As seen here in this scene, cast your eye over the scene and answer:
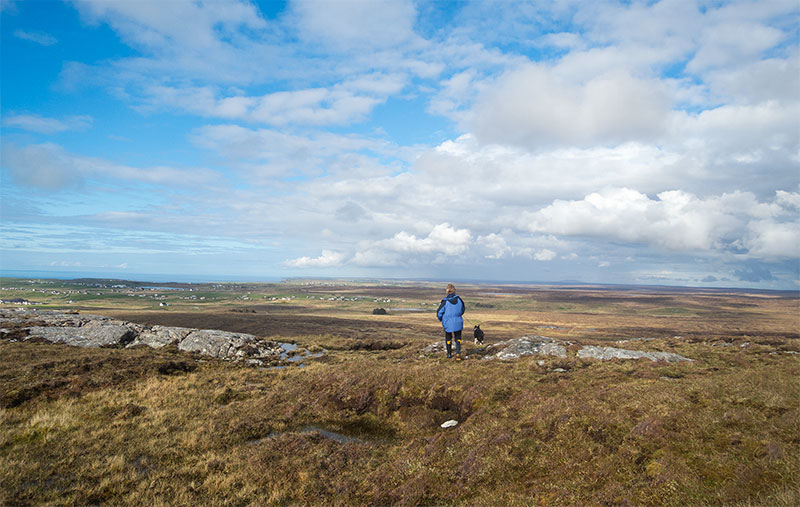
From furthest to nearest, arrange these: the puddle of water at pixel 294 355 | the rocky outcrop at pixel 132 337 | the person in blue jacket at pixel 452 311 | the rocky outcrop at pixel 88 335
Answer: the rocky outcrop at pixel 132 337 < the rocky outcrop at pixel 88 335 < the puddle of water at pixel 294 355 < the person in blue jacket at pixel 452 311

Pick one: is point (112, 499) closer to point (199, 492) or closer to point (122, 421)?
point (199, 492)

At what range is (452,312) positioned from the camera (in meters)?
19.0

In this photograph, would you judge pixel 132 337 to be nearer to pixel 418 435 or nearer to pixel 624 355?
pixel 418 435

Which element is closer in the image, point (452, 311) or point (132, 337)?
point (452, 311)

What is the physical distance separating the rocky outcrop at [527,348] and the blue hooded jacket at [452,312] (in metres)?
4.71

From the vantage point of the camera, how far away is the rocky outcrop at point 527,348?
896 inches

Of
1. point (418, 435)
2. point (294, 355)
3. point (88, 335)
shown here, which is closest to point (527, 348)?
point (418, 435)

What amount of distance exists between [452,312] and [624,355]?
11.6 metres

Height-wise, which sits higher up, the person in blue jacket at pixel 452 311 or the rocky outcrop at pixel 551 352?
the person in blue jacket at pixel 452 311

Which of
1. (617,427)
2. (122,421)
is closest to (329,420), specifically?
(122,421)

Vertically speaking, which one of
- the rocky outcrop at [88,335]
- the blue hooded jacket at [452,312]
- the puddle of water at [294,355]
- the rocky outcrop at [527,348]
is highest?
the blue hooded jacket at [452,312]

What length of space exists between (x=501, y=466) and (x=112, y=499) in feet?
32.5

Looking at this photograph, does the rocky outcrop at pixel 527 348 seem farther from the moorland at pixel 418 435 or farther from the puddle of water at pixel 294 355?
the puddle of water at pixel 294 355

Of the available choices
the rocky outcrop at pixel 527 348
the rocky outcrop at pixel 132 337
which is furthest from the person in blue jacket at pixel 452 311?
the rocky outcrop at pixel 132 337
